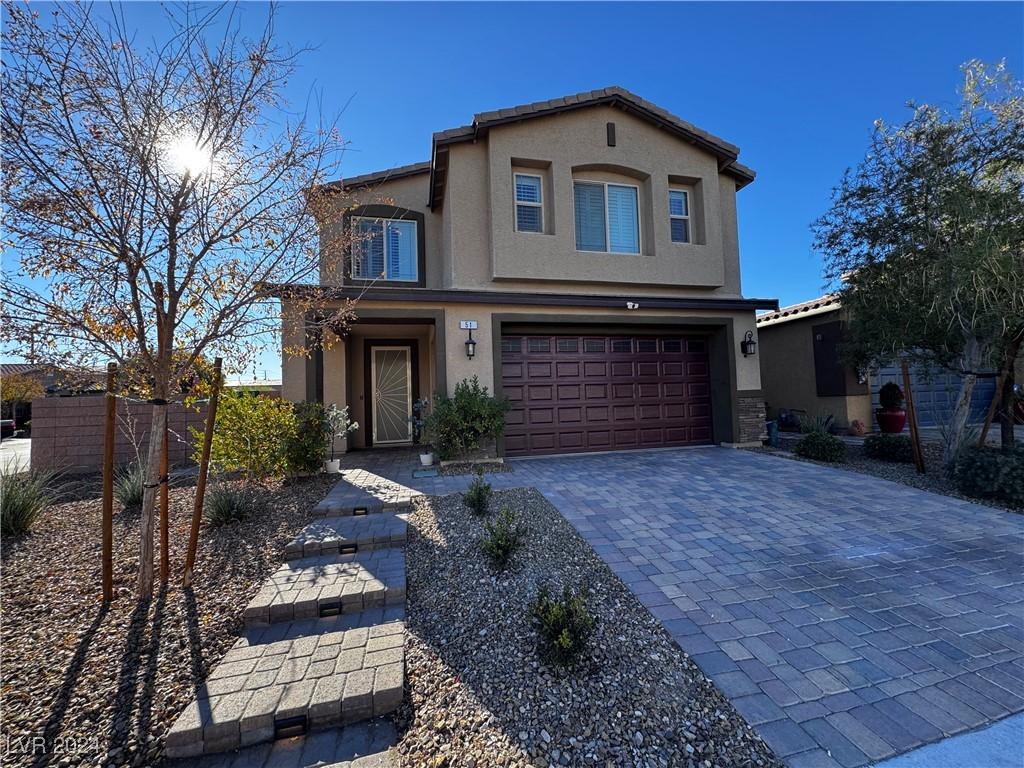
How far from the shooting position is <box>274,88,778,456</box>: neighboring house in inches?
327

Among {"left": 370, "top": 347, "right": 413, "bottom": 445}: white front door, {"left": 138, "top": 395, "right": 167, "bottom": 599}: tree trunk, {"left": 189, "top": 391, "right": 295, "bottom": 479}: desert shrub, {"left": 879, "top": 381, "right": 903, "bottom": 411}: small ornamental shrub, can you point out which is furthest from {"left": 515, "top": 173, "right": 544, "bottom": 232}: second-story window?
{"left": 879, "top": 381, "right": 903, "bottom": 411}: small ornamental shrub

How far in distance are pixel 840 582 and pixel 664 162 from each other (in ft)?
29.7

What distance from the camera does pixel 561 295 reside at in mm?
8461

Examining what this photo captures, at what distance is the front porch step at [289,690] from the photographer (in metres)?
1.96

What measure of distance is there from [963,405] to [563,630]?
8.58 metres

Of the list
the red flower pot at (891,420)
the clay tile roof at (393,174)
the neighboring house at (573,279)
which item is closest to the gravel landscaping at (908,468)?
the neighboring house at (573,279)

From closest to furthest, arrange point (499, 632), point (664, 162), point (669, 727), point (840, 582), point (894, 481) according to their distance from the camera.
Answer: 1. point (669, 727)
2. point (499, 632)
3. point (840, 582)
4. point (894, 481)
5. point (664, 162)

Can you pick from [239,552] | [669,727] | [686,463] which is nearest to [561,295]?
[686,463]

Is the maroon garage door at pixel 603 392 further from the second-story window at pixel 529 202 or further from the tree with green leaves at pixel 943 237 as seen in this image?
the tree with green leaves at pixel 943 237

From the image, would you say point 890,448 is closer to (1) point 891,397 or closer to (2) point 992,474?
(2) point 992,474

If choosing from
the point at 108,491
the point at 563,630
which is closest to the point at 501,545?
the point at 563,630

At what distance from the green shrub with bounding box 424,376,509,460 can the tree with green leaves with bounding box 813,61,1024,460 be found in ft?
22.2

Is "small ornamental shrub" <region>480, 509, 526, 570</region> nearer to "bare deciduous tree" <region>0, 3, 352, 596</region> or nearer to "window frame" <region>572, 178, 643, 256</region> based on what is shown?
"bare deciduous tree" <region>0, 3, 352, 596</region>

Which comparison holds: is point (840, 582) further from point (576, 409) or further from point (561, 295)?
point (561, 295)
